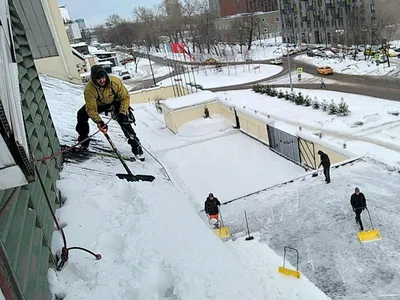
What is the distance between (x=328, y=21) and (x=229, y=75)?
19.4 metres

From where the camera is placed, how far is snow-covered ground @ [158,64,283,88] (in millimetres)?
44722

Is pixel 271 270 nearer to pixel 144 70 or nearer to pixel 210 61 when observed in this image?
pixel 210 61

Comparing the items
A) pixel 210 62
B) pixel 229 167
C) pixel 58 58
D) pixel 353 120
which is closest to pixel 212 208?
pixel 229 167

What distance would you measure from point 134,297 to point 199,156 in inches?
630

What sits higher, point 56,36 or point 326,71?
point 56,36

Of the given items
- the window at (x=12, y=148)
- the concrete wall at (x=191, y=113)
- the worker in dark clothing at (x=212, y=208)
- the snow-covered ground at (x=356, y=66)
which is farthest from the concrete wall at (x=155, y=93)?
the window at (x=12, y=148)

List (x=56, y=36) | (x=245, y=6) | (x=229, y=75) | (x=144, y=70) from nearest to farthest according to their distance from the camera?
(x=56, y=36) → (x=229, y=75) → (x=144, y=70) → (x=245, y=6)

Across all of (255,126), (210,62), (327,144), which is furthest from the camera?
(210,62)

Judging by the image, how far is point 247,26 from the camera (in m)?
70.9

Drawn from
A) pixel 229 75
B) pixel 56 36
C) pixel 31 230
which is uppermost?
pixel 56 36

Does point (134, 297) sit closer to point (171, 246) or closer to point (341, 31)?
point (171, 246)

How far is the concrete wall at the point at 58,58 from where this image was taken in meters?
17.3

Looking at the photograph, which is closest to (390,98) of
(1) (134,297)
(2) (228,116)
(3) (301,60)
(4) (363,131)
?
(4) (363,131)

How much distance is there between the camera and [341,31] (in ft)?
185
